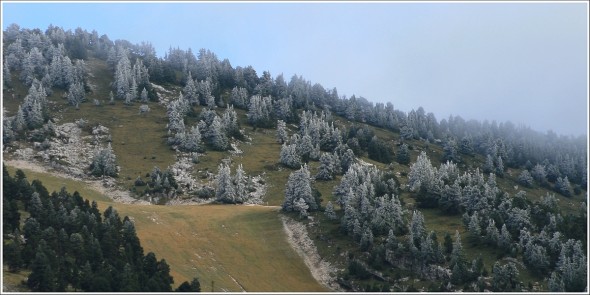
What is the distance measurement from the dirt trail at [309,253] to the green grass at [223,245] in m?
1.15

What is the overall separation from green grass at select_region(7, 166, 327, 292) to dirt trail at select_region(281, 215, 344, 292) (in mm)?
1145

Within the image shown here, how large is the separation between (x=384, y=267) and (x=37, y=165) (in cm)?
8962

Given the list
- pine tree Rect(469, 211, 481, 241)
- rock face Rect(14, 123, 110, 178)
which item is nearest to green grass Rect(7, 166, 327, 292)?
rock face Rect(14, 123, 110, 178)

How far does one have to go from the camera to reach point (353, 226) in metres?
115

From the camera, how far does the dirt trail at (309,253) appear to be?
4090 inches

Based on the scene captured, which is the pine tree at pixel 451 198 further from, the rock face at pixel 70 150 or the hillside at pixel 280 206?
the rock face at pixel 70 150

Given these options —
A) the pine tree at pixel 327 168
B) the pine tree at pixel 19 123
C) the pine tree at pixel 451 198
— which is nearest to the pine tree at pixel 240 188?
the pine tree at pixel 327 168

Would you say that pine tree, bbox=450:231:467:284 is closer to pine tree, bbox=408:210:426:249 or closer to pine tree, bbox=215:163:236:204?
pine tree, bbox=408:210:426:249

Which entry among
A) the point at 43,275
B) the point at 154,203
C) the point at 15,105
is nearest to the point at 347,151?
the point at 154,203

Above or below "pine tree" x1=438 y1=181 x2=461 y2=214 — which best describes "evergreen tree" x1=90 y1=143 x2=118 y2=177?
above

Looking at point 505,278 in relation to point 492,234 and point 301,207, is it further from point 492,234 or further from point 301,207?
point 301,207

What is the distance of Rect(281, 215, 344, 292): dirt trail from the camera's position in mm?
103875

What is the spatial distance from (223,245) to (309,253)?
577 inches

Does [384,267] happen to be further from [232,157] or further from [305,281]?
[232,157]
